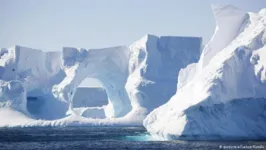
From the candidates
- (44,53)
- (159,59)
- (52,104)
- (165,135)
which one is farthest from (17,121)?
(165,135)

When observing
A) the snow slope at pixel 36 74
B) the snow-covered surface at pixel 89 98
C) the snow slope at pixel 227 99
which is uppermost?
the snow slope at pixel 227 99

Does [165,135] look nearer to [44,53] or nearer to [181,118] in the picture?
[181,118]

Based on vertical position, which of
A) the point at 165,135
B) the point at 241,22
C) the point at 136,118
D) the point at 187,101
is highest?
the point at 241,22

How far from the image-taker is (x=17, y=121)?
49.8 metres

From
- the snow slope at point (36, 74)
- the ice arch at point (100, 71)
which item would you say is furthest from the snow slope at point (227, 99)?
the snow slope at point (36, 74)

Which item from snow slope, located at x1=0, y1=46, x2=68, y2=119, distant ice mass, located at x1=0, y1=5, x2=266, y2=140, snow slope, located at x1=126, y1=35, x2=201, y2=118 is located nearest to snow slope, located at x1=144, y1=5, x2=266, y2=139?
distant ice mass, located at x1=0, y1=5, x2=266, y2=140

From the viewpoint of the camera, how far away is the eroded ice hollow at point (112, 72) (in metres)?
53.2

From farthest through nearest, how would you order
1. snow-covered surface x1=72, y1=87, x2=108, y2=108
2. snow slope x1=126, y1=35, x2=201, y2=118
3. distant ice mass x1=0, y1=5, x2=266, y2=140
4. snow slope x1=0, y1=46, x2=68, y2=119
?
snow-covered surface x1=72, y1=87, x2=108, y2=108
snow slope x1=0, y1=46, x2=68, y2=119
snow slope x1=126, y1=35, x2=201, y2=118
distant ice mass x1=0, y1=5, x2=266, y2=140

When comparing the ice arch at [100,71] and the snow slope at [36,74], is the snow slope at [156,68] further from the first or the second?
the snow slope at [36,74]

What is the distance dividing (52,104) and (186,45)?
46.9ft

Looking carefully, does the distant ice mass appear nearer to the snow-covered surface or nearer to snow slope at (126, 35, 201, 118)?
snow slope at (126, 35, 201, 118)

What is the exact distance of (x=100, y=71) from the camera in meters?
55.6

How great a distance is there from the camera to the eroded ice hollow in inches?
2093

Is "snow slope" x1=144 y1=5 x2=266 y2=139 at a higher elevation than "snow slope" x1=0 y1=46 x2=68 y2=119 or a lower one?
higher
